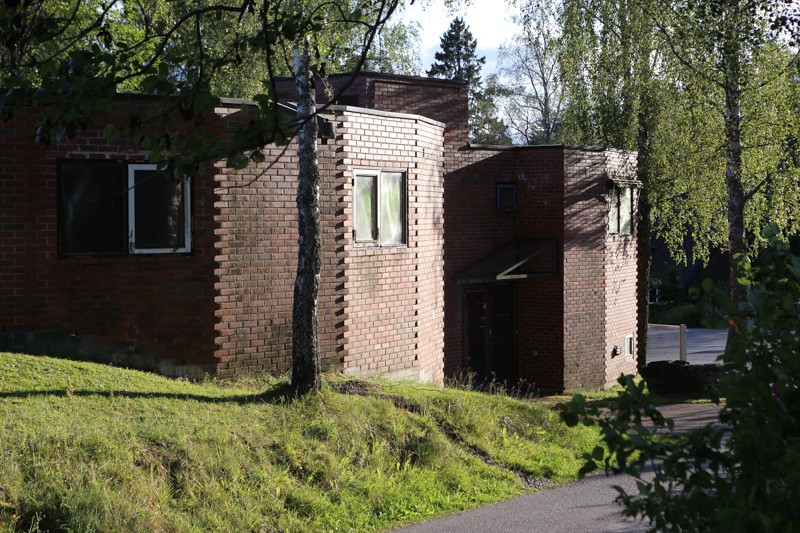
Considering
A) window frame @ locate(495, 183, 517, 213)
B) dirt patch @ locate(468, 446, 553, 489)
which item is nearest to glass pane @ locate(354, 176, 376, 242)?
dirt patch @ locate(468, 446, 553, 489)

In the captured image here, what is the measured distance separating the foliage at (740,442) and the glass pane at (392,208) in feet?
33.9

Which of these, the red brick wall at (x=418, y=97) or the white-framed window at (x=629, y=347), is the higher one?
the red brick wall at (x=418, y=97)

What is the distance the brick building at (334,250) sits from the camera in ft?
32.7

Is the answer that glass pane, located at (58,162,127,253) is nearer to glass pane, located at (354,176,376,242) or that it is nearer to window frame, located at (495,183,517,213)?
glass pane, located at (354,176,376,242)

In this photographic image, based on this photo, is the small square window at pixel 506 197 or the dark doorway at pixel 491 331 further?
the small square window at pixel 506 197

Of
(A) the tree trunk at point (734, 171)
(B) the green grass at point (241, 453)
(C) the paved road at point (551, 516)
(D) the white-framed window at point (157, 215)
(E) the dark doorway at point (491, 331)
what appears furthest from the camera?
(A) the tree trunk at point (734, 171)

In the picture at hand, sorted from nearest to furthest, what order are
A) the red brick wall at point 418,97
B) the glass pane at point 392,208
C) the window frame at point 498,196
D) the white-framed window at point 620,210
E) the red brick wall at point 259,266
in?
the red brick wall at point 259,266 < the glass pane at point 392,208 < the red brick wall at point 418,97 < the window frame at point 498,196 < the white-framed window at point 620,210

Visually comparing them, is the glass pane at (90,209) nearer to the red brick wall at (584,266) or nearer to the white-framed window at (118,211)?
the white-framed window at (118,211)

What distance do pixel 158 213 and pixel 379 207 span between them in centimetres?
381

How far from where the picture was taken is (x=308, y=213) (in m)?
9.33

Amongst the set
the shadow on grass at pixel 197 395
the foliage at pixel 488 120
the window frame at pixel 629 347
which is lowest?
the window frame at pixel 629 347

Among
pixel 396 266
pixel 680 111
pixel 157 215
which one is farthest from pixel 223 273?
pixel 680 111

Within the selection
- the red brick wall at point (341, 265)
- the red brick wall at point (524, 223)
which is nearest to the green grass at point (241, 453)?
the red brick wall at point (341, 265)

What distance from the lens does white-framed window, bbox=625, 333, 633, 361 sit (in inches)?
808
